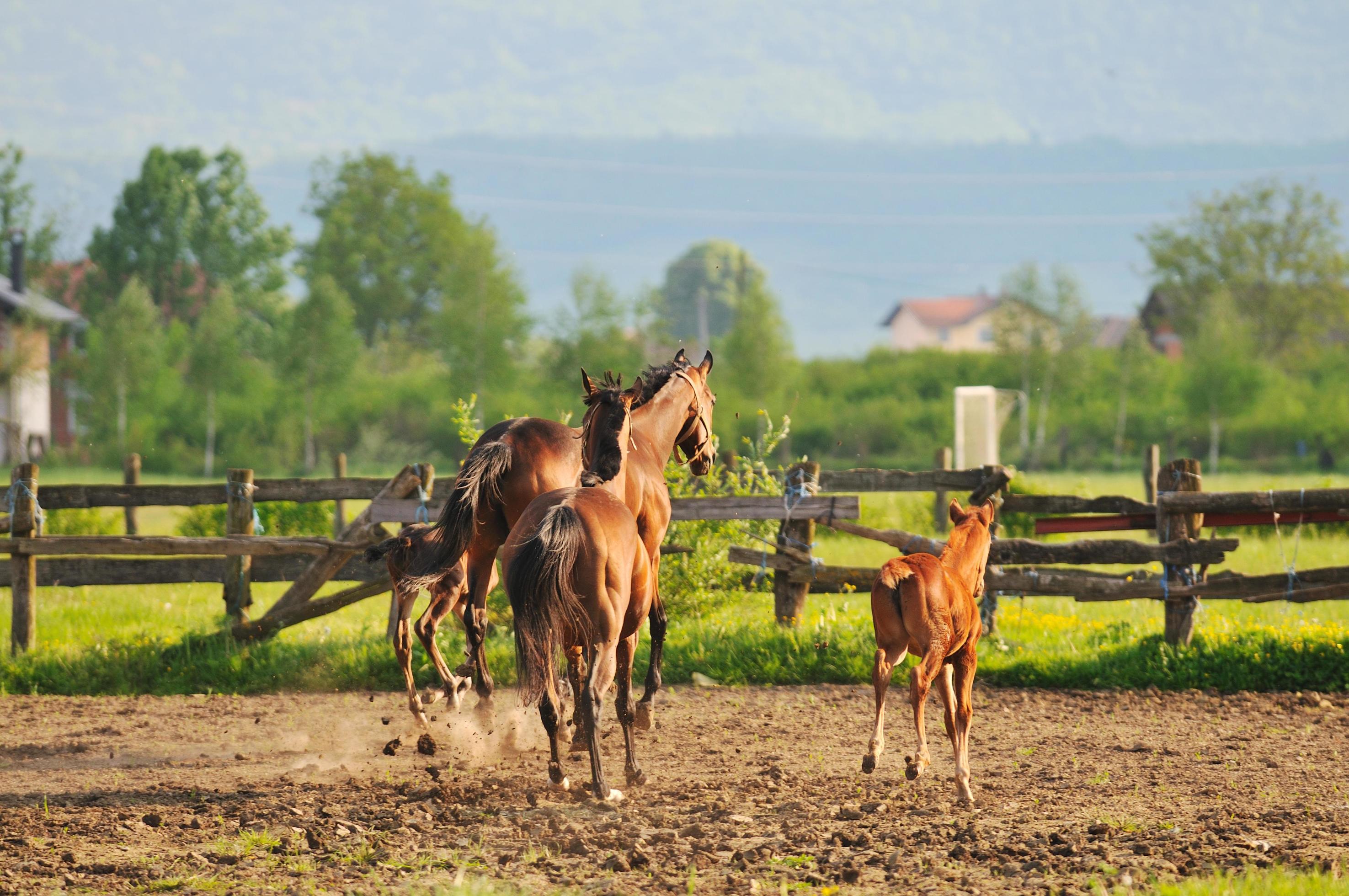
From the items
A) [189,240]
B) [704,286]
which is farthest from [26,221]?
[704,286]

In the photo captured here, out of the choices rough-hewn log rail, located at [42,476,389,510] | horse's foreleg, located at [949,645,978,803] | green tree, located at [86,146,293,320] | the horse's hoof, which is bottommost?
the horse's hoof

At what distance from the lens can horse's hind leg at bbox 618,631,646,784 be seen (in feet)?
20.3

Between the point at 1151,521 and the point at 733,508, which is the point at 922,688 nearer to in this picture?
the point at 733,508

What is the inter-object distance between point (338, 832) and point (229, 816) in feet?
2.43

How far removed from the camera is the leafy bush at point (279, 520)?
16.8 meters

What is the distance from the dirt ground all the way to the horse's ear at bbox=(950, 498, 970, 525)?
135 cm

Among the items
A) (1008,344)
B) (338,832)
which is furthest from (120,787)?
(1008,344)

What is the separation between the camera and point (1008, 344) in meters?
56.9

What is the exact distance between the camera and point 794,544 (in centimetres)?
1020

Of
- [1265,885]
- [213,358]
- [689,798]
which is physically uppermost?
[213,358]

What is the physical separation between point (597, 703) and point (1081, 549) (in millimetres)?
5244

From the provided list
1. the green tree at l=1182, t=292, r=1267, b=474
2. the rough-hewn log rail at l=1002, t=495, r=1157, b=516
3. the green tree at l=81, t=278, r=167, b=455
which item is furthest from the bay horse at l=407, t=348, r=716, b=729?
the green tree at l=1182, t=292, r=1267, b=474

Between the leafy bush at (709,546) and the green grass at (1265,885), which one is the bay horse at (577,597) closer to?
the green grass at (1265,885)

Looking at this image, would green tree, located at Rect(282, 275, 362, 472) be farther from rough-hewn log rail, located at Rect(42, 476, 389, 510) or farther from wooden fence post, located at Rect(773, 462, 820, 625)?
wooden fence post, located at Rect(773, 462, 820, 625)
